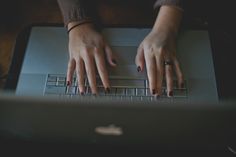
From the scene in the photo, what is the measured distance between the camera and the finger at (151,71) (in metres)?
0.51

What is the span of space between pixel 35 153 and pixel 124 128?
236mm

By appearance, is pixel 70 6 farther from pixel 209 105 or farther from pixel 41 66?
pixel 209 105

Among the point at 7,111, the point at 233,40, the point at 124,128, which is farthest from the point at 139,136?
the point at 233,40

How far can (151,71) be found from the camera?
536mm

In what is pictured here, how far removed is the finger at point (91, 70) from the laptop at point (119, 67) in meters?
0.01

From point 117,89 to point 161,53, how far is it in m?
0.12

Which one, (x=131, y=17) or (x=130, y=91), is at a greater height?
(x=131, y=17)

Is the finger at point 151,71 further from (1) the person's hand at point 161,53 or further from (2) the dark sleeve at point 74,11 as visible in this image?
(2) the dark sleeve at point 74,11

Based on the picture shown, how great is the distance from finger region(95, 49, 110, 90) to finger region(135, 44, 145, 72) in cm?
7

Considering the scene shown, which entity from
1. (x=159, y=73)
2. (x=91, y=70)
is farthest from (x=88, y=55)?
(x=159, y=73)

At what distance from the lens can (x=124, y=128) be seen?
33 cm

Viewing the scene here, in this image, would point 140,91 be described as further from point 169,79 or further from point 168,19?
point 168,19

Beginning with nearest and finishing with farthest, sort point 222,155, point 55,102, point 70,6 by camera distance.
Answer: point 55,102, point 222,155, point 70,6

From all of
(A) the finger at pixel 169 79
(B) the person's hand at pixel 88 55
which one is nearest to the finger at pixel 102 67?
(B) the person's hand at pixel 88 55
